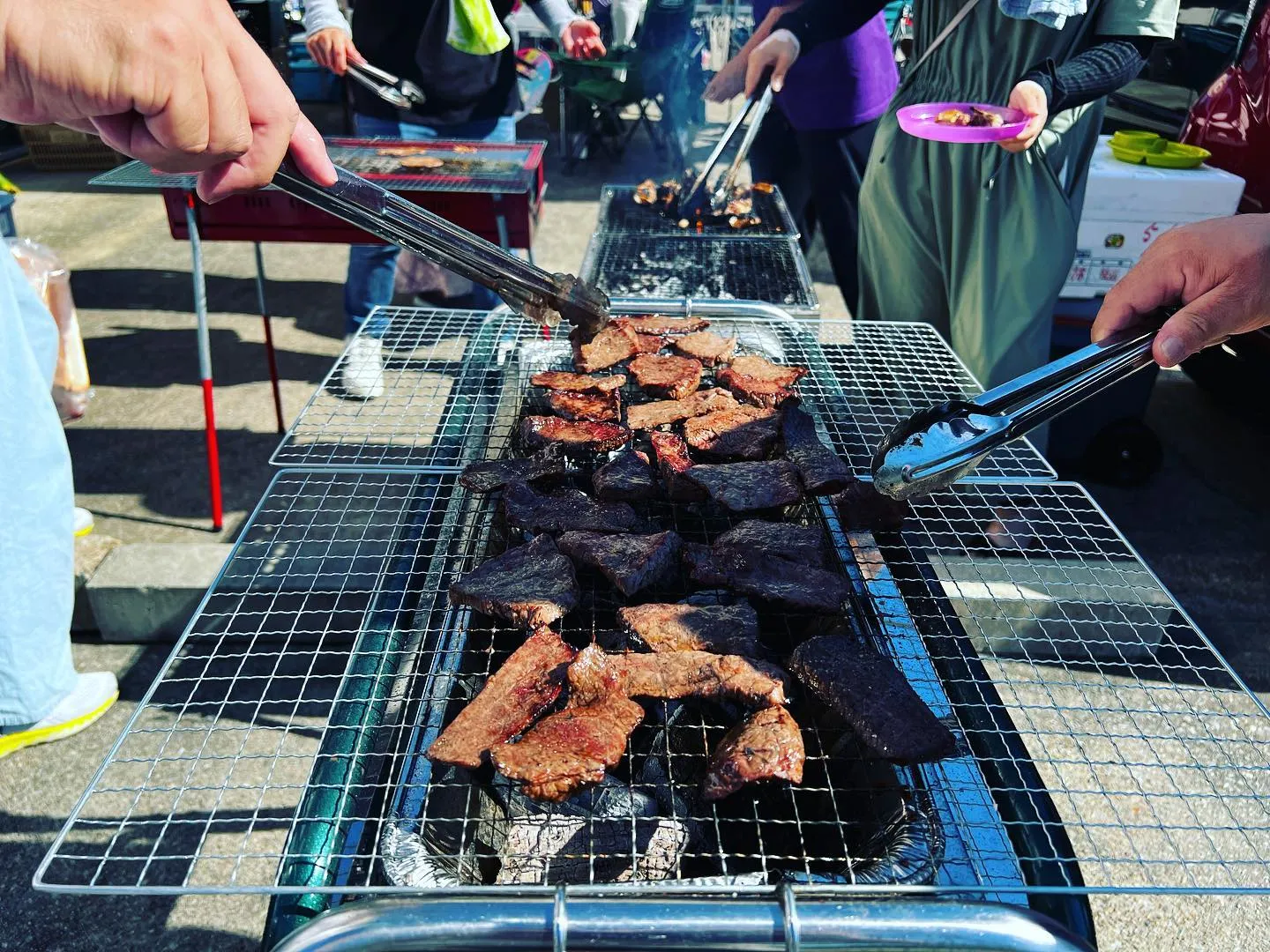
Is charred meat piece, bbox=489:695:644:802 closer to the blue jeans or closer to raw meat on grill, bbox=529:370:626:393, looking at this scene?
raw meat on grill, bbox=529:370:626:393

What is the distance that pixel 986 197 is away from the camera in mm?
3531

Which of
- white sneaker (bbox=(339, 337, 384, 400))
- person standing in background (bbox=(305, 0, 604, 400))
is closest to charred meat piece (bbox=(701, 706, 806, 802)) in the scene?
white sneaker (bbox=(339, 337, 384, 400))

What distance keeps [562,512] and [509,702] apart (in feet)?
2.11

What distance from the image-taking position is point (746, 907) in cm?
119

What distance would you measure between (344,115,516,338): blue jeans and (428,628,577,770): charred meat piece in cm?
373

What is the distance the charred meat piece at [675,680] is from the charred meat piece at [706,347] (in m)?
1.49

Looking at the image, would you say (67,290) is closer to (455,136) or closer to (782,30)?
(455,136)

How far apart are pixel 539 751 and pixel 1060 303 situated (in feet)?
13.0

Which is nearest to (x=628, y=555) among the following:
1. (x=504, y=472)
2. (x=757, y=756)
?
(x=504, y=472)

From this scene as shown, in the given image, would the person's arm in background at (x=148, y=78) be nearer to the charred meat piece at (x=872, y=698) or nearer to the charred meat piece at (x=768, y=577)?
the charred meat piece at (x=768, y=577)

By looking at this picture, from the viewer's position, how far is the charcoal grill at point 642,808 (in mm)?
1185

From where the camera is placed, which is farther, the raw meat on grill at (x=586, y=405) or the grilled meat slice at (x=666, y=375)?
the grilled meat slice at (x=666, y=375)

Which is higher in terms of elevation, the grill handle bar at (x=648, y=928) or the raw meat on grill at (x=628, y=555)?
the grill handle bar at (x=648, y=928)

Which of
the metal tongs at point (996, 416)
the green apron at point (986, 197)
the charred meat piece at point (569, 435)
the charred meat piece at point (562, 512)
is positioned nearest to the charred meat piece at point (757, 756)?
the metal tongs at point (996, 416)
